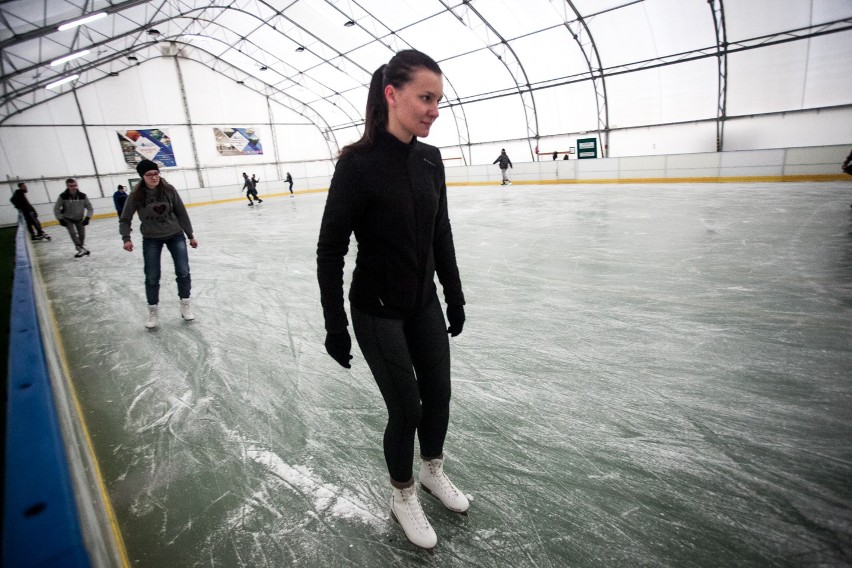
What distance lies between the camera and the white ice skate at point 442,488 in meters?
1.72

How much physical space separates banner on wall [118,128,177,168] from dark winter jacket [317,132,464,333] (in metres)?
Answer: 27.5

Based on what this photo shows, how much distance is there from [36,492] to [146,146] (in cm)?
2951

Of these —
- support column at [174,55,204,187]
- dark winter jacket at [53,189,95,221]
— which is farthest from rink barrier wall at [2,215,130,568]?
support column at [174,55,204,187]

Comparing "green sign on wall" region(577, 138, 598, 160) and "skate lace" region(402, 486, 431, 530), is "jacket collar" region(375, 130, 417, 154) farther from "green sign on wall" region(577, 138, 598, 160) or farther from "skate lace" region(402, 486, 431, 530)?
"green sign on wall" region(577, 138, 598, 160)

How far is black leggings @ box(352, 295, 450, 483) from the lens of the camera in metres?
1.43

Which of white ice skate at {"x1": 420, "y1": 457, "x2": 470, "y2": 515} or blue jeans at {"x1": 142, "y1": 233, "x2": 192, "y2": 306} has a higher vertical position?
blue jeans at {"x1": 142, "y1": 233, "x2": 192, "y2": 306}

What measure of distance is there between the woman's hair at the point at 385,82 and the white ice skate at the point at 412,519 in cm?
131

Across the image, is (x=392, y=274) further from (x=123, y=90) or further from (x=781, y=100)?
(x=123, y=90)

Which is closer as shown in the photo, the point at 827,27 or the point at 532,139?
the point at 827,27

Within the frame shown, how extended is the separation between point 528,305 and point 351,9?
19618 mm

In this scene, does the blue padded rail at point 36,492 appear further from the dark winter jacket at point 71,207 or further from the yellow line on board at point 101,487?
the dark winter jacket at point 71,207

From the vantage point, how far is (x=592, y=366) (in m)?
2.81

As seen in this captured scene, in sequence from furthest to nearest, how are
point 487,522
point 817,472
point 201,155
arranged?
point 201,155 < point 817,472 < point 487,522

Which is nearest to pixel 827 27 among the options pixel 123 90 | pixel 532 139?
pixel 532 139
